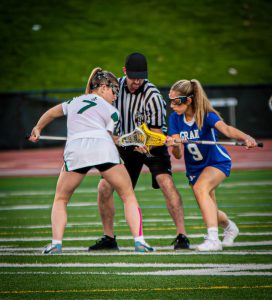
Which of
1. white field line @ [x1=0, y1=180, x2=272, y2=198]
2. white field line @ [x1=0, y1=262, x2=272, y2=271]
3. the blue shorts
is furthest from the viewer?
white field line @ [x1=0, y1=180, x2=272, y2=198]

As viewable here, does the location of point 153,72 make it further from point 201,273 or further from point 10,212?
point 201,273

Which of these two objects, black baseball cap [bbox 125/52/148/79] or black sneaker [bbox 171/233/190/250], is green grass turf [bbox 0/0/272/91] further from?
black sneaker [bbox 171/233/190/250]

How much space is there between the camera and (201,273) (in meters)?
7.20

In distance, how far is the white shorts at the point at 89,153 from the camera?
8.34 m

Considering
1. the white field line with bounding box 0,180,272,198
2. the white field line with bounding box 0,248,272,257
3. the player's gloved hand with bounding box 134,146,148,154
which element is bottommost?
the white field line with bounding box 0,248,272,257

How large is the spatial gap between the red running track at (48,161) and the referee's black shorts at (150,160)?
10898mm

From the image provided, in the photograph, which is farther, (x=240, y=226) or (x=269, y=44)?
(x=269, y=44)

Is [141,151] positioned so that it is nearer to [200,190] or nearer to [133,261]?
[200,190]

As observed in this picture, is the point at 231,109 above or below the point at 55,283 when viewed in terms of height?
above

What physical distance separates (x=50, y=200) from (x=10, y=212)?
1658 mm

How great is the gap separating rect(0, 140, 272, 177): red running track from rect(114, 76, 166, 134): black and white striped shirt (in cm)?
1108

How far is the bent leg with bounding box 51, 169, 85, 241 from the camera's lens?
8.51 metres

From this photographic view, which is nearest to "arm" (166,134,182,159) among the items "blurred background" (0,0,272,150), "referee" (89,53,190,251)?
"referee" (89,53,190,251)

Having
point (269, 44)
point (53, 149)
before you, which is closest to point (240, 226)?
point (53, 149)
